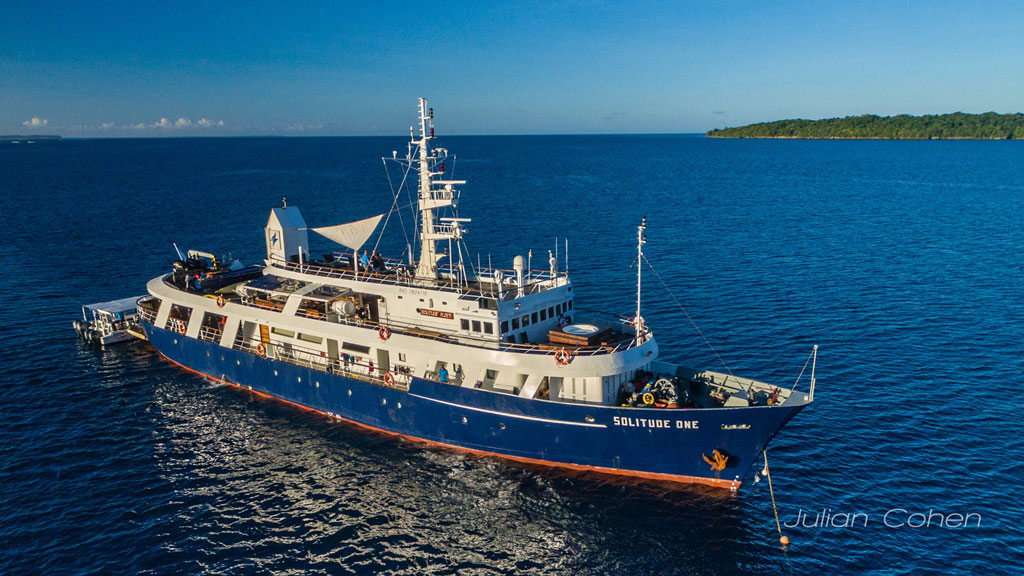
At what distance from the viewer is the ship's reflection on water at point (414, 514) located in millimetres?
24719

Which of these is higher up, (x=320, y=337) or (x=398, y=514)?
(x=320, y=337)

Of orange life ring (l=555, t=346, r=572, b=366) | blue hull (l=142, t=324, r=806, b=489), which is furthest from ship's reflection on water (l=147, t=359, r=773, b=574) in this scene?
orange life ring (l=555, t=346, r=572, b=366)

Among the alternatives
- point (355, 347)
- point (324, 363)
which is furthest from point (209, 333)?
point (355, 347)

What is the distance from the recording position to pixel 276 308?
4006 cm

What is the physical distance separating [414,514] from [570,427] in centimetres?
834

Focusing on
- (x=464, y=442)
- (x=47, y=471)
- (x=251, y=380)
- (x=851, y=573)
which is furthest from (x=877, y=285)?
(x=47, y=471)

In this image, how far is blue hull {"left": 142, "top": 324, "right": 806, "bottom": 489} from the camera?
2773cm

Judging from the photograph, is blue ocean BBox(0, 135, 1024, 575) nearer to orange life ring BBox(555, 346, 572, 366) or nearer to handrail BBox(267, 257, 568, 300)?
orange life ring BBox(555, 346, 572, 366)

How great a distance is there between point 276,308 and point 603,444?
23.5 meters

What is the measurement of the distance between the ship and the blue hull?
0.23 feet

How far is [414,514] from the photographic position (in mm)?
27703

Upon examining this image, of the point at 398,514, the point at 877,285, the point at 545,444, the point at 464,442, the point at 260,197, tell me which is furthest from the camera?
the point at 260,197

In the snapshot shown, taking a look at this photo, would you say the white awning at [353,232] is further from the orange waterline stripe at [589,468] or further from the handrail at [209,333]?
the orange waterline stripe at [589,468]

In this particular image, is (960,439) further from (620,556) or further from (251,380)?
(251,380)
